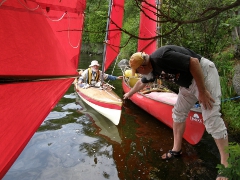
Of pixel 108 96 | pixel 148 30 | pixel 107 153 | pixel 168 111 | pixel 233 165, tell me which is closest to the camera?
pixel 233 165

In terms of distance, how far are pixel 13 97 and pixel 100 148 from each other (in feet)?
9.93

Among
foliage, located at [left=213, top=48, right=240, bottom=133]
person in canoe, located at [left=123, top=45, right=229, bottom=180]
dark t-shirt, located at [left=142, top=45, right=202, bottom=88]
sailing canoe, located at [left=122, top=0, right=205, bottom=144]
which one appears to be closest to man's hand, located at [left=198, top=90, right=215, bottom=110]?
person in canoe, located at [left=123, top=45, right=229, bottom=180]

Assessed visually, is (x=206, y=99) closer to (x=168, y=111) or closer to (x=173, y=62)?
(x=173, y=62)

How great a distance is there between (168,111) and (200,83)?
2.44 meters

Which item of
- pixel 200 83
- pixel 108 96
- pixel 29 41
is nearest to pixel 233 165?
pixel 200 83

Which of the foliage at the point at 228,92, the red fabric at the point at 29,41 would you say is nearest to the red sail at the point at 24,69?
the red fabric at the point at 29,41

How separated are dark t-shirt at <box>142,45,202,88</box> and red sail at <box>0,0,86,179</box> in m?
1.10

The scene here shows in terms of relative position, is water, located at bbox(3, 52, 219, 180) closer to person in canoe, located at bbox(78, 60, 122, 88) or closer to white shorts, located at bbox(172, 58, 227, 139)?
white shorts, located at bbox(172, 58, 227, 139)

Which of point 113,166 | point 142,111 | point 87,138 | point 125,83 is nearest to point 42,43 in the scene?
point 113,166

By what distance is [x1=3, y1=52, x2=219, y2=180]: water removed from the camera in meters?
3.59

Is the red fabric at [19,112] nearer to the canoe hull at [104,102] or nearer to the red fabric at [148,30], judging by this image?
the canoe hull at [104,102]

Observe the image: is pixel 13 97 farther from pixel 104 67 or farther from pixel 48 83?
pixel 104 67

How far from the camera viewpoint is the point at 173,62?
2820 millimetres

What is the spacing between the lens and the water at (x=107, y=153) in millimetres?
3594
